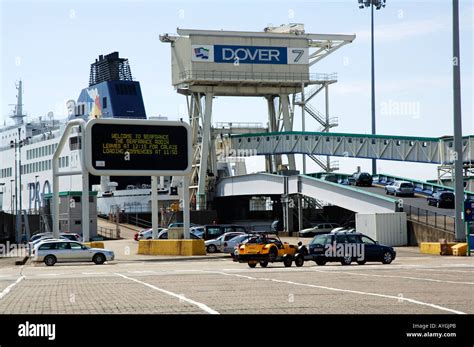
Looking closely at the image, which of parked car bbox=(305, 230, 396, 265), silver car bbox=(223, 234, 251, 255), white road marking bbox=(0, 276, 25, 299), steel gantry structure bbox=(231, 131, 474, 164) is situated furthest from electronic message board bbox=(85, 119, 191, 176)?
steel gantry structure bbox=(231, 131, 474, 164)

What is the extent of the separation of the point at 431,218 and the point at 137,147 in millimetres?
21502

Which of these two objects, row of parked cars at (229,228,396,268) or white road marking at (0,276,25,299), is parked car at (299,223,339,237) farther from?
white road marking at (0,276,25,299)

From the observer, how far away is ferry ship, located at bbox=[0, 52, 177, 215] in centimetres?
9436

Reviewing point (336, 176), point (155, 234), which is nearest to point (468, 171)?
point (336, 176)

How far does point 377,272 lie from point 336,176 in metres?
51.6

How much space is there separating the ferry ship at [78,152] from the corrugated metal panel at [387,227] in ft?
113

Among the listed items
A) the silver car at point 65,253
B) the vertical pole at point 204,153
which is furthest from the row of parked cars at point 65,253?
the vertical pole at point 204,153

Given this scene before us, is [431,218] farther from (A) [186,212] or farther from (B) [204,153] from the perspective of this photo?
(B) [204,153]

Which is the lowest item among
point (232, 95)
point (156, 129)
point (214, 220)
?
point (214, 220)

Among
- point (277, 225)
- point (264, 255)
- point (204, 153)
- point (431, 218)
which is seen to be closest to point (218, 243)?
point (431, 218)

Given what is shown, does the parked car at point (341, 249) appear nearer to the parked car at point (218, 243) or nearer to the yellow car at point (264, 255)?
the yellow car at point (264, 255)

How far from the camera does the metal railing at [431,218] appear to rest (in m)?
55.7
